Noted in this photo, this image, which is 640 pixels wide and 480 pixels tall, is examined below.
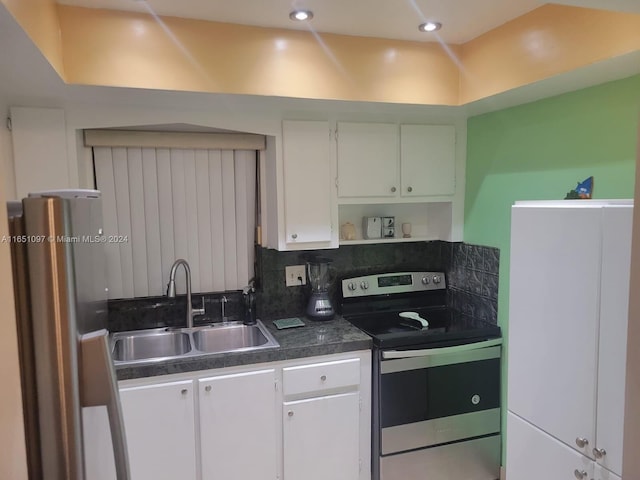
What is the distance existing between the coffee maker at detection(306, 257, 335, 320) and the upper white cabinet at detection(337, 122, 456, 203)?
1.52 ft

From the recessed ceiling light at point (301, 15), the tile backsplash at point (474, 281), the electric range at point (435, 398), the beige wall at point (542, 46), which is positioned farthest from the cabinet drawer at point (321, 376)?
the recessed ceiling light at point (301, 15)

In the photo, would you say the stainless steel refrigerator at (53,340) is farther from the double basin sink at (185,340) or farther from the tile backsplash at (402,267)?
the tile backsplash at (402,267)

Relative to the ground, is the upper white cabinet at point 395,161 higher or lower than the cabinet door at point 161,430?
higher

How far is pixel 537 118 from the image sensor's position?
230 cm

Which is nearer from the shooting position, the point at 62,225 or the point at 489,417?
the point at 62,225

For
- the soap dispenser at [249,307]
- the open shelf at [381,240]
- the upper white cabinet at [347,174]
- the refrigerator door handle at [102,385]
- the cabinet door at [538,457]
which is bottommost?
the cabinet door at [538,457]

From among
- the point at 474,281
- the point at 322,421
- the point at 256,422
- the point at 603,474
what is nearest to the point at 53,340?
the point at 603,474

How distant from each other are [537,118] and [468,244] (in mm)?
860

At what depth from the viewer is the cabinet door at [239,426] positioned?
2.20 meters

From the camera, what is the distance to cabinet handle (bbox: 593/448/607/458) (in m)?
1.45

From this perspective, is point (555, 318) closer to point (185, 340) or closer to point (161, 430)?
point (161, 430)

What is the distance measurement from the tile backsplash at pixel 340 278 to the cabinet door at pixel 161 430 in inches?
24.8

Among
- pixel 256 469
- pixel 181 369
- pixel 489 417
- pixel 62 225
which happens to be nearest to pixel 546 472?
pixel 489 417

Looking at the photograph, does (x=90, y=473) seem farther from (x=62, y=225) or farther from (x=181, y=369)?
(x=181, y=369)
